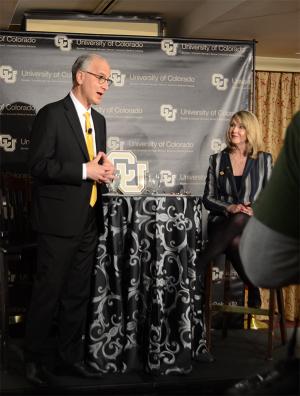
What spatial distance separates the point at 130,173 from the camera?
13.2 feet

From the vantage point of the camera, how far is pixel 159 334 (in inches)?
140

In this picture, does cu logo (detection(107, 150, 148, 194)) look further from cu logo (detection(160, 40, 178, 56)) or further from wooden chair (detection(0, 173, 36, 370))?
cu logo (detection(160, 40, 178, 56))

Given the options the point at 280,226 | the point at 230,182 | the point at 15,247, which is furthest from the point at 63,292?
the point at 280,226

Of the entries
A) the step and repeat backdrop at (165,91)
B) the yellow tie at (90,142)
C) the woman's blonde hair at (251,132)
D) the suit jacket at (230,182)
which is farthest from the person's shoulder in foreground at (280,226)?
the step and repeat backdrop at (165,91)

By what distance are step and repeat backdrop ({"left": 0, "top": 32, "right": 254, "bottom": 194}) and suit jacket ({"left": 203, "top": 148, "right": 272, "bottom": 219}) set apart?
0.72 metres

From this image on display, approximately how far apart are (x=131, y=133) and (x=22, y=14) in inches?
57.5

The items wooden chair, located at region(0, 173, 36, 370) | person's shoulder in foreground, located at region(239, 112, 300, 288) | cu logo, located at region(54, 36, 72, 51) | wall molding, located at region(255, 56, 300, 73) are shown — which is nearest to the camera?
person's shoulder in foreground, located at region(239, 112, 300, 288)

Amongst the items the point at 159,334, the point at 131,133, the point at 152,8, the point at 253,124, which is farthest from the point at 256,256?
the point at 152,8

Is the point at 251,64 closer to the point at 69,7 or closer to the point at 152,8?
the point at 152,8

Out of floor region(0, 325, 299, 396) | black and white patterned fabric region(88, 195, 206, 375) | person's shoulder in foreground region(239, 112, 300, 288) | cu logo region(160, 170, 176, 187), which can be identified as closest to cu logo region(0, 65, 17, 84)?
cu logo region(160, 170, 176, 187)

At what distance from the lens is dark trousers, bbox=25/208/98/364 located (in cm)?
346

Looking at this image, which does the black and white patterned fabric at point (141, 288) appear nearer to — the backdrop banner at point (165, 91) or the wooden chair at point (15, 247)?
the wooden chair at point (15, 247)

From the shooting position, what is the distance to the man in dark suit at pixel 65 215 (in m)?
3.45

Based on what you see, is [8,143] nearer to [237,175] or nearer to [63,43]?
[63,43]
